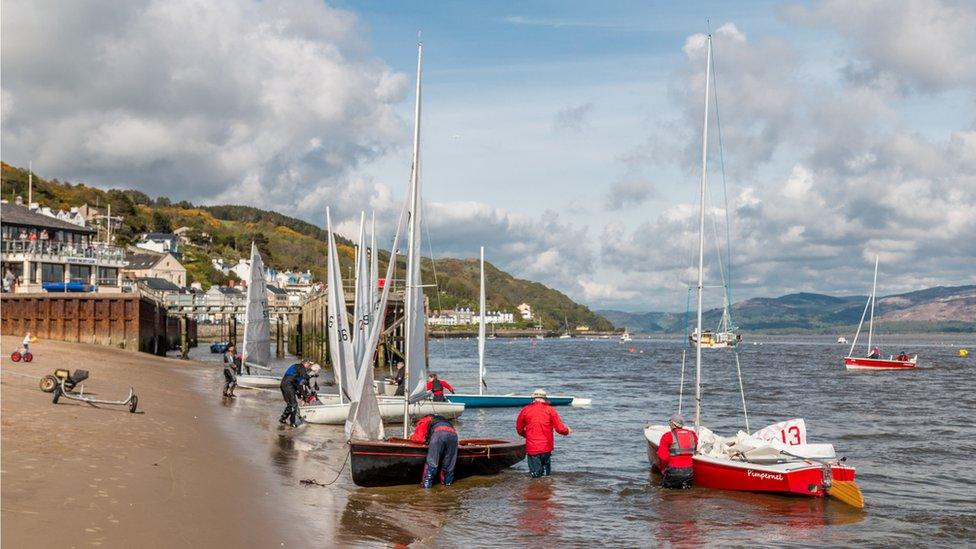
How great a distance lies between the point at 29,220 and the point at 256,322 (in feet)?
96.8

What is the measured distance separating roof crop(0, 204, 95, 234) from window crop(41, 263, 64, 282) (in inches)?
130

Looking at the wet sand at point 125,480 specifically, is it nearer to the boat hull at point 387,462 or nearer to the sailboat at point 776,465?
the boat hull at point 387,462

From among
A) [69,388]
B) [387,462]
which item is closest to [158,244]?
[69,388]

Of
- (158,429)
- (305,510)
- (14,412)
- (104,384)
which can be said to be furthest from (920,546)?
(104,384)

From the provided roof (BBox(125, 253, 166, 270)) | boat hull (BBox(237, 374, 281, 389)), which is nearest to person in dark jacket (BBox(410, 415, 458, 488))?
boat hull (BBox(237, 374, 281, 389))

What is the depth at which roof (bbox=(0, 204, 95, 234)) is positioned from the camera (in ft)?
195

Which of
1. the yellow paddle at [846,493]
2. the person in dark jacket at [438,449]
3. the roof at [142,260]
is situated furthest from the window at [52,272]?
the roof at [142,260]

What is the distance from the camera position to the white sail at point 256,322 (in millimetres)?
40562

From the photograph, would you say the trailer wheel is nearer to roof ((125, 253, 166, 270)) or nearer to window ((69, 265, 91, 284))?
window ((69, 265, 91, 284))

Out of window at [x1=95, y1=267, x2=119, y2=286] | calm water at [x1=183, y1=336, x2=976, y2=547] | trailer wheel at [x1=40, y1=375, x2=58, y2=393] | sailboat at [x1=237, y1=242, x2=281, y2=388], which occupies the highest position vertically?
window at [x1=95, y1=267, x2=119, y2=286]

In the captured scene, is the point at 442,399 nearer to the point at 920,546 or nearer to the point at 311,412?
the point at 311,412

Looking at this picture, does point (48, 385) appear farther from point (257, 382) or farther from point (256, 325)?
point (256, 325)

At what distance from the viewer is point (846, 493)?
17438mm

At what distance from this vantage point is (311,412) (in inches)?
1067
